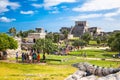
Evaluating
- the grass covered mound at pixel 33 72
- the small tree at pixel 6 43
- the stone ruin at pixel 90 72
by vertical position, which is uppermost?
the small tree at pixel 6 43

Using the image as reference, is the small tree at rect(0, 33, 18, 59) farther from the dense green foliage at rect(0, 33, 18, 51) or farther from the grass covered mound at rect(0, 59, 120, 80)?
the grass covered mound at rect(0, 59, 120, 80)

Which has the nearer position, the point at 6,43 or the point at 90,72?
the point at 90,72

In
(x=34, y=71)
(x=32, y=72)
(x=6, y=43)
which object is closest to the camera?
(x=32, y=72)

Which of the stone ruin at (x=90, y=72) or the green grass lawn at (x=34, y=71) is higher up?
the stone ruin at (x=90, y=72)

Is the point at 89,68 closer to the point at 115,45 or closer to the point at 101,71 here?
the point at 101,71

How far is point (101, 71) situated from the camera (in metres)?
20.0

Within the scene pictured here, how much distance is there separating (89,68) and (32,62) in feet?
128

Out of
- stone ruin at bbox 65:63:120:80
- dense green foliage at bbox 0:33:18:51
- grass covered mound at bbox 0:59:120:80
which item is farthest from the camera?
dense green foliage at bbox 0:33:18:51

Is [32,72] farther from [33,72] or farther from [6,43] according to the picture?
[6,43]

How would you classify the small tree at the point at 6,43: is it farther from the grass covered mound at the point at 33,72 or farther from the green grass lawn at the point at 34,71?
the grass covered mound at the point at 33,72

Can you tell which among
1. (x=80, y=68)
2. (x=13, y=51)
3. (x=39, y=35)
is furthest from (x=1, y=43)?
(x=39, y=35)

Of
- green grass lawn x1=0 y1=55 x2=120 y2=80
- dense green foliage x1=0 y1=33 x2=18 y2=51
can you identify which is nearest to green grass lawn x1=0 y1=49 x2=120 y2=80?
green grass lawn x1=0 y1=55 x2=120 y2=80

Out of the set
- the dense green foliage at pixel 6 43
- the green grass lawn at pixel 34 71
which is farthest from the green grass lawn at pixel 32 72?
the dense green foliage at pixel 6 43

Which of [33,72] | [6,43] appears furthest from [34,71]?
[6,43]
